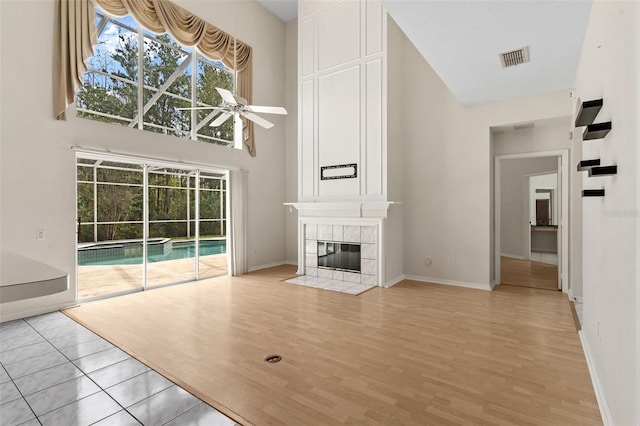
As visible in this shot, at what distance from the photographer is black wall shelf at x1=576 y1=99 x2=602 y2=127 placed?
1.98m

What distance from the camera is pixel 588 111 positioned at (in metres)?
2.04

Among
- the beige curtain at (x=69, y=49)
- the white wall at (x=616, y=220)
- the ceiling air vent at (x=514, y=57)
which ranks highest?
the beige curtain at (x=69, y=49)

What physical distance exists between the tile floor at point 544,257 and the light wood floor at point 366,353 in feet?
9.99

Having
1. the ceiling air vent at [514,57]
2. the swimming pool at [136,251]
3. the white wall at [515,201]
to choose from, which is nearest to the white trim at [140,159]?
the swimming pool at [136,251]

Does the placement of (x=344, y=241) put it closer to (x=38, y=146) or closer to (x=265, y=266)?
(x=265, y=266)

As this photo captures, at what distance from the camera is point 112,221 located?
16.5ft

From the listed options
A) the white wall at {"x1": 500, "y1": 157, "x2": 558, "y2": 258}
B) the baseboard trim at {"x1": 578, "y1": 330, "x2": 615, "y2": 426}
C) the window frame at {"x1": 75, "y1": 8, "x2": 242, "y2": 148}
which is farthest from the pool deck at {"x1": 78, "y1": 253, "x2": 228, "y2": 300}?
the white wall at {"x1": 500, "y1": 157, "x2": 558, "y2": 258}

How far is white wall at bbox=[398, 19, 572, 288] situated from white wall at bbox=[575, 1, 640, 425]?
271 centimetres

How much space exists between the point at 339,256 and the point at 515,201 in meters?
4.95

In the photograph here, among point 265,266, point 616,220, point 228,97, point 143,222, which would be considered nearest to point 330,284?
point 265,266

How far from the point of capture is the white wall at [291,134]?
25.8 ft

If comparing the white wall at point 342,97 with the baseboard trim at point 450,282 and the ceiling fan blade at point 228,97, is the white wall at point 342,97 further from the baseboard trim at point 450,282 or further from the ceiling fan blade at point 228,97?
the ceiling fan blade at point 228,97

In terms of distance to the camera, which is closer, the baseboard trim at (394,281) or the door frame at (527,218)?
the baseboard trim at (394,281)

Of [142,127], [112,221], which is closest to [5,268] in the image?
[112,221]
